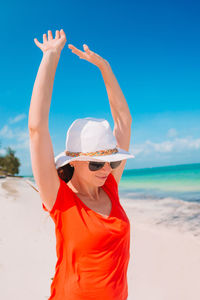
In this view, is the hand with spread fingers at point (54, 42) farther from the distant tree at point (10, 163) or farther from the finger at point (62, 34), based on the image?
the distant tree at point (10, 163)

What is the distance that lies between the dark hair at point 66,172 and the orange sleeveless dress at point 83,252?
0.13m

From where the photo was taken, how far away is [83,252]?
1.32 meters

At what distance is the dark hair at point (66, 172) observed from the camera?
4.92 ft

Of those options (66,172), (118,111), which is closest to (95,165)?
(66,172)

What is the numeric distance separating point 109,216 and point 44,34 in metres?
1.09

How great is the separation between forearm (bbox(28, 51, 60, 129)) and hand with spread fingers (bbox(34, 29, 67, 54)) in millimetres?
113

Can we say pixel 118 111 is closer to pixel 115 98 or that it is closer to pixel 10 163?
pixel 115 98

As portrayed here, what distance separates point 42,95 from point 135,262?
3.73 metres

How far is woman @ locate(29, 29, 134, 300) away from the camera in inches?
51.3

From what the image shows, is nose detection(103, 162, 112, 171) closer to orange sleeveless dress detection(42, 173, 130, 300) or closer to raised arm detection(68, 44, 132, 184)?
orange sleeveless dress detection(42, 173, 130, 300)

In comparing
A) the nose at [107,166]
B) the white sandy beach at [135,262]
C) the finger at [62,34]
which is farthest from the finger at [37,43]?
the white sandy beach at [135,262]

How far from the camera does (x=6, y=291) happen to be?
11.1 ft

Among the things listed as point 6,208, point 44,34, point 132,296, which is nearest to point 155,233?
point 132,296

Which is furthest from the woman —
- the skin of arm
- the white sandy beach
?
the white sandy beach
